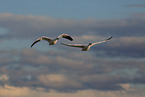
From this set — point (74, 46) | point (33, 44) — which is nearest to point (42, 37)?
point (33, 44)

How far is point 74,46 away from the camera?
174 m

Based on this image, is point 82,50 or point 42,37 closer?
point 82,50

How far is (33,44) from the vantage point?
186500mm

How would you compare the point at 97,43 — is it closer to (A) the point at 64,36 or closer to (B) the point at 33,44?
(A) the point at 64,36

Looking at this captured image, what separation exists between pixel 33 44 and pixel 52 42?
10958 millimetres

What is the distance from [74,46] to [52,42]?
8886mm

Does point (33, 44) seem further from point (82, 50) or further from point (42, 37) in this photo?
point (82, 50)

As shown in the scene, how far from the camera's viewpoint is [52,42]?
17838 cm

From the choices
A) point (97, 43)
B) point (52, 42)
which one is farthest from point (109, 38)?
point (52, 42)

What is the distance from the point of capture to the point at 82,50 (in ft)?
571

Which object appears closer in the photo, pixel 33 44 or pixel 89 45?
pixel 89 45

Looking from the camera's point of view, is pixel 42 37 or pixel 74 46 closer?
pixel 74 46

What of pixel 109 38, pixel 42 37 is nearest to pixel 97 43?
pixel 109 38

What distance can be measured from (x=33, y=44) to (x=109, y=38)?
2812 cm
